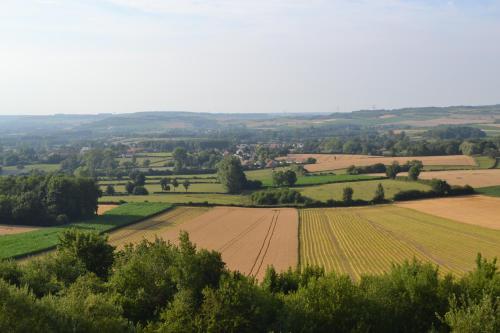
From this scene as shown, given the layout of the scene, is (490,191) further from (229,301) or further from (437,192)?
(229,301)

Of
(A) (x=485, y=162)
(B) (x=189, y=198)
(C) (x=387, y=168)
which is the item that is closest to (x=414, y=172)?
(C) (x=387, y=168)

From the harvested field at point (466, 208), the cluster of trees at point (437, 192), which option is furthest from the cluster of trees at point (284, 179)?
the harvested field at point (466, 208)

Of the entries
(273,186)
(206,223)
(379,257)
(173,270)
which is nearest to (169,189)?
(273,186)

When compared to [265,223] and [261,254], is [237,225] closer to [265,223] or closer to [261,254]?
[265,223]

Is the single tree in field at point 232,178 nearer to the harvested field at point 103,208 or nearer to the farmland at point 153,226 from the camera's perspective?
the farmland at point 153,226

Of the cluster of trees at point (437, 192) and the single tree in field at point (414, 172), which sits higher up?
the single tree in field at point (414, 172)

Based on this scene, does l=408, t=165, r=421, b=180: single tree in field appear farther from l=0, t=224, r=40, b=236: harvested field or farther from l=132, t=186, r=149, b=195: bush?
l=0, t=224, r=40, b=236: harvested field
